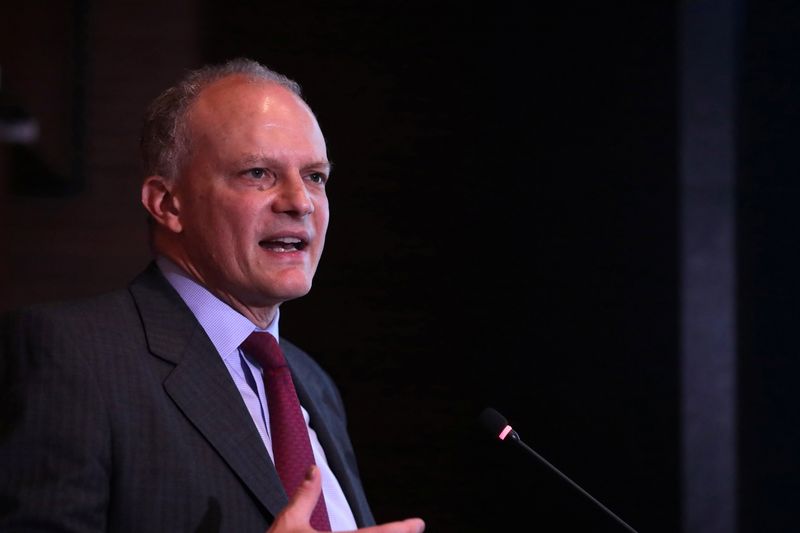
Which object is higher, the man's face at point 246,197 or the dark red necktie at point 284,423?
the man's face at point 246,197

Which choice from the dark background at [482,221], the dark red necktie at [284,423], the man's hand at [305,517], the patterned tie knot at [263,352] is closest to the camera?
the man's hand at [305,517]

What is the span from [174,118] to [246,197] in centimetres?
22

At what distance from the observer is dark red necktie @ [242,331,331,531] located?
1497 millimetres

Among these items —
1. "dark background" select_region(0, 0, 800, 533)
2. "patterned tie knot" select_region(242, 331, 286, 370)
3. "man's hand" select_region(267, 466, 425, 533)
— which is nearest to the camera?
"man's hand" select_region(267, 466, 425, 533)

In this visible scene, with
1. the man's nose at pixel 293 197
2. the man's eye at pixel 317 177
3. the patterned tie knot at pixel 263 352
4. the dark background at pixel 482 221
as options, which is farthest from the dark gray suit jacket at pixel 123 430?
the dark background at pixel 482 221

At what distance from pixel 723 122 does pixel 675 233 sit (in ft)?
1.01

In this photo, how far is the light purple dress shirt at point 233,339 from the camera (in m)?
1.55

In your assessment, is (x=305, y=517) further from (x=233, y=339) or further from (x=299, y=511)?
(x=233, y=339)

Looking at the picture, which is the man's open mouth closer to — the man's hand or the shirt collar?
the shirt collar

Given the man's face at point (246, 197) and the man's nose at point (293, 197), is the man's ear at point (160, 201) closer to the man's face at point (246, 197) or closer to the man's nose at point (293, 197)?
the man's face at point (246, 197)

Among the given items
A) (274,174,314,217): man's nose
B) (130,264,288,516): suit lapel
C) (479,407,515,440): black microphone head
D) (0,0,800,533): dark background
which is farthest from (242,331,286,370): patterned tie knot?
(0,0,800,533): dark background

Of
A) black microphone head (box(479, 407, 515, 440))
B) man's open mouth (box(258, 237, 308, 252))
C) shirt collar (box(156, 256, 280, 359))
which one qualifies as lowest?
black microphone head (box(479, 407, 515, 440))

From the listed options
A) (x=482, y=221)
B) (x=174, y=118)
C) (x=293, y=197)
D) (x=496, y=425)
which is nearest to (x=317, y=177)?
(x=293, y=197)

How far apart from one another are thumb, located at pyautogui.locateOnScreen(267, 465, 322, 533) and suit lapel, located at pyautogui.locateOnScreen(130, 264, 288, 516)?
190 millimetres
